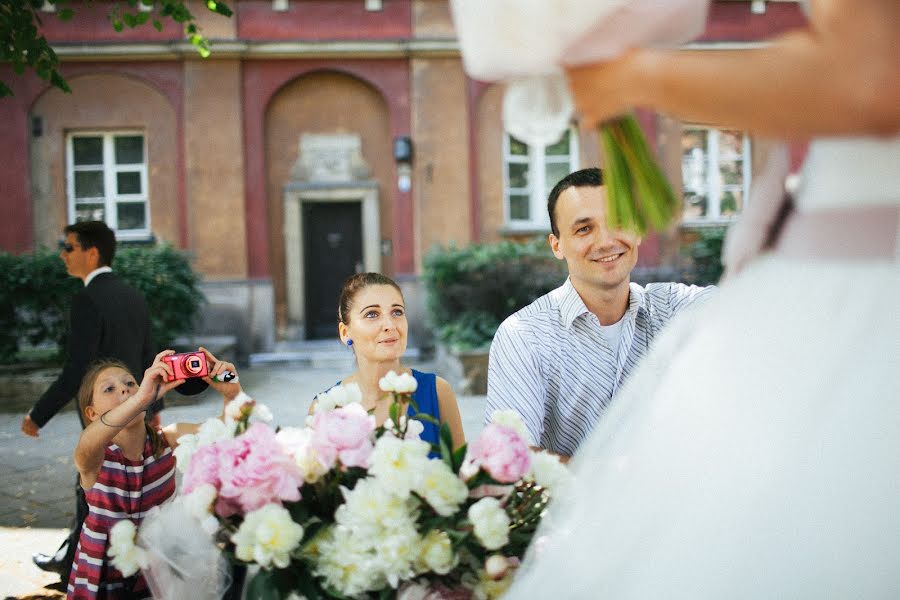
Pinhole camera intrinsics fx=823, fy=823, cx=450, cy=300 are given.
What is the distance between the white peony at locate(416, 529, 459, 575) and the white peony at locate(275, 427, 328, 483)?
0.23 metres

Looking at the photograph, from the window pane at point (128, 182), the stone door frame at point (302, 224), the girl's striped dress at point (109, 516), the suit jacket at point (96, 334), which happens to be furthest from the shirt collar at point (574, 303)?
the window pane at point (128, 182)

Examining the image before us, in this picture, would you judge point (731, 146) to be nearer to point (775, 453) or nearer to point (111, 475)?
point (111, 475)

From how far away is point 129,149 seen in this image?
1482 cm

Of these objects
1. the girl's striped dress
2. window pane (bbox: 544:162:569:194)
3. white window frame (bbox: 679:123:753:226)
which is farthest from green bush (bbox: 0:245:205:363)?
white window frame (bbox: 679:123:753:226)

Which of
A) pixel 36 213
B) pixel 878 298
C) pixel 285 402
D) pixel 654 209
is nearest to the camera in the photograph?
pixel 878 298

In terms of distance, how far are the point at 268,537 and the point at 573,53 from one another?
0.93 m

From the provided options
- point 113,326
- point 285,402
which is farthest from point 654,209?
point 285,402

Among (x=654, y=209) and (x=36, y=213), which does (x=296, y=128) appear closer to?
(x=36, y=213)

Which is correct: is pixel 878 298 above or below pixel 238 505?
above

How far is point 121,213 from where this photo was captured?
585 inches

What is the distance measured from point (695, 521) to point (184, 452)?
3.47 ft

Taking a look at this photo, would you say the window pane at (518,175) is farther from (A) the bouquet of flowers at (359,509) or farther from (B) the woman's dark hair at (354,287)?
(A) the bouquet of flowers at (359,509)

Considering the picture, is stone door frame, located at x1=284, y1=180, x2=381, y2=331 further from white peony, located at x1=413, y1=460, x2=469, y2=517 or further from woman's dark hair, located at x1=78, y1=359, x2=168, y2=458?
white peony, located at x1=413, y1=460, x2=469, y2=517

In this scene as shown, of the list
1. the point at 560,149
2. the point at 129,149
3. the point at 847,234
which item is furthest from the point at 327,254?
the point at 847,234
